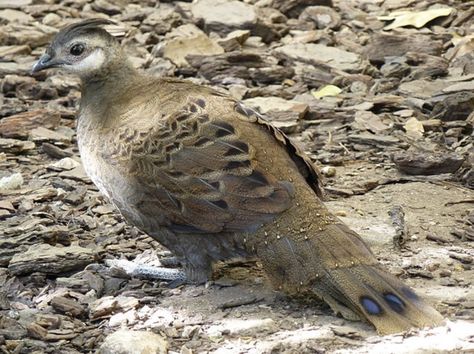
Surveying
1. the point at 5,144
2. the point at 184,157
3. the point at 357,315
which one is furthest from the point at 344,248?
the point at 5,144

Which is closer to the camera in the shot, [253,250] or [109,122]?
[253,250]

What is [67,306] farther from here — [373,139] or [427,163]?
[373,139]

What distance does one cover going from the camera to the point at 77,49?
6086 millimetres

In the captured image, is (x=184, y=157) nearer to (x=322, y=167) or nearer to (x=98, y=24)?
(x=98, y=24)

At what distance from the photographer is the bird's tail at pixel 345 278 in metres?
4.72

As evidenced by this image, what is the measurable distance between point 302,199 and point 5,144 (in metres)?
3.05

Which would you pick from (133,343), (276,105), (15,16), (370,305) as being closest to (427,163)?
(276,105)

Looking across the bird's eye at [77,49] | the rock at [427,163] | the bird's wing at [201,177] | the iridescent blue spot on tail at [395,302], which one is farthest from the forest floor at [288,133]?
the bird's eye at [77,49]

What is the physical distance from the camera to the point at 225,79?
8.49 m

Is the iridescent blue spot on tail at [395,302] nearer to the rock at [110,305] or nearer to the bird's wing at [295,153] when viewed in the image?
the bird's wing at [295,153]

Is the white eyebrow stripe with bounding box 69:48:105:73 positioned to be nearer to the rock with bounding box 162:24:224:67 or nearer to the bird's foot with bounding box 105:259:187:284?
the bird's foot with bounding box 105:259:187:284

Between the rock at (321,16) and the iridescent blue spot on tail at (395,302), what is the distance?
4.95 m

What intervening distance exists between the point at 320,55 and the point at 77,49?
3121 millimetres

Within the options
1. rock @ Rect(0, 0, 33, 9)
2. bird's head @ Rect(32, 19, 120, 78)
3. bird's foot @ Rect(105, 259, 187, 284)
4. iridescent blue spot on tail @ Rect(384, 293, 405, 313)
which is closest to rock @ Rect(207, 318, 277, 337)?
iridescent blue spot on tail @ Rect(384, 293, 405, 313)
